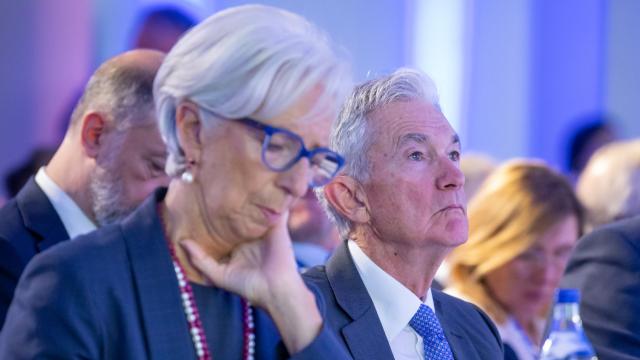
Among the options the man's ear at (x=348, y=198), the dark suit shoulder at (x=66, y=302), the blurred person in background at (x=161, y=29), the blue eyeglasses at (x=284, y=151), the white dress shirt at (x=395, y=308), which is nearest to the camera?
the dark suit shoulder at (x=66, y=302)

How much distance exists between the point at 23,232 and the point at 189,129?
41.1 inches

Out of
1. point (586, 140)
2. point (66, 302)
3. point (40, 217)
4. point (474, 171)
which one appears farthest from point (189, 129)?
point (586, 140)

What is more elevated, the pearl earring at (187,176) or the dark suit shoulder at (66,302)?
the pearl earring at (187,176)

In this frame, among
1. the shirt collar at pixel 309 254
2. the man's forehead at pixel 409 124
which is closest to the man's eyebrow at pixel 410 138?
the man's forehead at pixel 409 124

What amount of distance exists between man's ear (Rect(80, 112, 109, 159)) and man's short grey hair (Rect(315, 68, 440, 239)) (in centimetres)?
71

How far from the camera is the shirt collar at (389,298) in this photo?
3193mm

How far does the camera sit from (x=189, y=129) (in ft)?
8.04

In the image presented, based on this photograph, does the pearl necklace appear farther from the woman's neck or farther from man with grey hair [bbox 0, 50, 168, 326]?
man with grey hair [bbox 0, 50, 168, 326]

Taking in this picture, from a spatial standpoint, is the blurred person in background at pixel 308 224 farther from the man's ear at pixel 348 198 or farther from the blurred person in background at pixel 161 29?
the man's ear at pixel 348 198

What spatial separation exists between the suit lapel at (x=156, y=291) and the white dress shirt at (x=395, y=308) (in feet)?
2.81

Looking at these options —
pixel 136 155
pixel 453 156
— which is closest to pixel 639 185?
pixel 453 156

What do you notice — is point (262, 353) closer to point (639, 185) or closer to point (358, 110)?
point (358, 110)

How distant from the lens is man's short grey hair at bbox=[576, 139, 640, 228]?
16.3 ft

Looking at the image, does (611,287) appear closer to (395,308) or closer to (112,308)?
(395,308)
